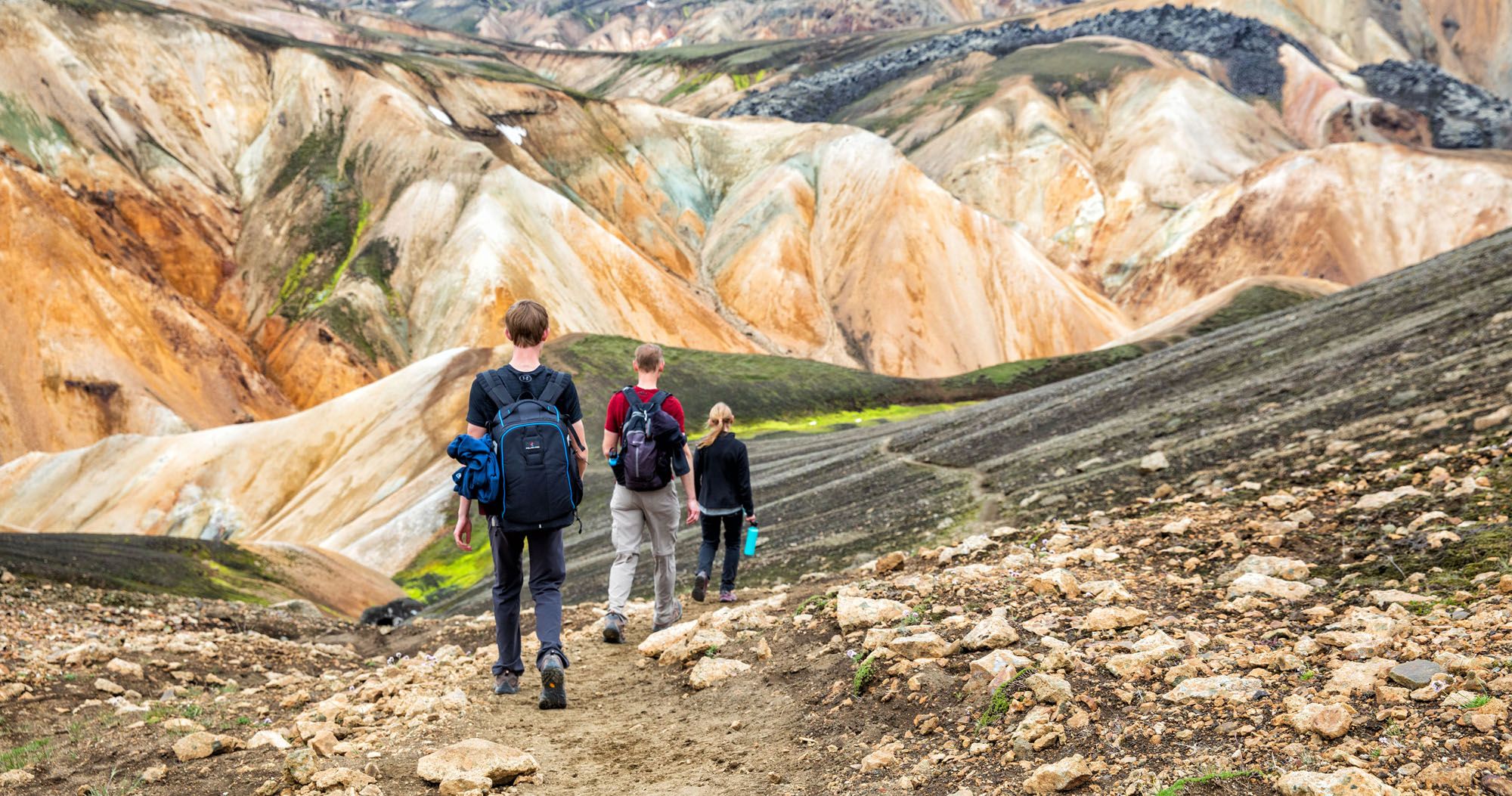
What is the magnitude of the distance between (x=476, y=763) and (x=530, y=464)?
1.93 metres

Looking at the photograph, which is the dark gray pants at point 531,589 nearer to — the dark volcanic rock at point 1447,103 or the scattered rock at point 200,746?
the scattered rock at point 200,746

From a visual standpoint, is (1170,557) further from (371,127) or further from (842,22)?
(842,22)

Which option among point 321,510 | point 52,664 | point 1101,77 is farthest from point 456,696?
point 1101,77

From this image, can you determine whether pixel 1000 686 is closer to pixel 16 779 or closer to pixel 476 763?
pixel 476 763

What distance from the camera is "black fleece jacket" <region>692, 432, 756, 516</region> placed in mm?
9898

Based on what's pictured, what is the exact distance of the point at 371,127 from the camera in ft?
248

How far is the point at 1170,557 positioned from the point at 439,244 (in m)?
66.8

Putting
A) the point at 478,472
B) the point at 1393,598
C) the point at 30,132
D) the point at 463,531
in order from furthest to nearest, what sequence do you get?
the point at 30,132
the point at 463,531
the point at 478,472
the point at 1393,598

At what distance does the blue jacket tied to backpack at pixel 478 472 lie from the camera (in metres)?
6.29

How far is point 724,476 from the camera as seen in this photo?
10031 mm

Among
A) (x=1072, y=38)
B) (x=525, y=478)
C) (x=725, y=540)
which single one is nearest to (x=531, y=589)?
(x=525, y=478)

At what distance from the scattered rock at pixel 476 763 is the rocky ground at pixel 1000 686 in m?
0.02

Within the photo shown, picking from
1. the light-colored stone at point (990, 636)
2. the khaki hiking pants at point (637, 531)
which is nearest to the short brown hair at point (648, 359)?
the khaki hiking pants at point (637, 531)

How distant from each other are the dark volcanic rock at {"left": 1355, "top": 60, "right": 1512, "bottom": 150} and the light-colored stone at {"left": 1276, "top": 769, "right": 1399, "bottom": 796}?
107480 millimetres
